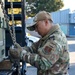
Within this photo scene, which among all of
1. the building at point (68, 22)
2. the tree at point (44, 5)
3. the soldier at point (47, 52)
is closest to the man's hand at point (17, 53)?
the soldier at point (47, 52)

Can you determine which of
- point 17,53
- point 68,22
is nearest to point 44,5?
point 68,22

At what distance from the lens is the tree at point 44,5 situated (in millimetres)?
63625

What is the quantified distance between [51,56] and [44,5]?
60894 mm

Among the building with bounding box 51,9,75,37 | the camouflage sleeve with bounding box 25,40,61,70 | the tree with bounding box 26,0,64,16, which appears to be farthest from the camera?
the tree with bounding box 26,0,64,16

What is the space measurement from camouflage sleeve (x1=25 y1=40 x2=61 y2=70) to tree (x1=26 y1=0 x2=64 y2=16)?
5986 centimetres

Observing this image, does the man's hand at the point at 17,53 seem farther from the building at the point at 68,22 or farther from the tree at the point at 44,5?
the tree at the point at 44,5

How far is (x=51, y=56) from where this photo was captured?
3.09 meters

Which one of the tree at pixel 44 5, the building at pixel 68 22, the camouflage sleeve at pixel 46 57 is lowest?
Answer: the building at pixel 68 22

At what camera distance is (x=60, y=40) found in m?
3.20

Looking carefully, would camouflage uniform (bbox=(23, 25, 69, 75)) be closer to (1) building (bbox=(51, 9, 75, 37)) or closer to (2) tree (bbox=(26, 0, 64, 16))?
(1) building (bbox=(51, 9, 75, 37))

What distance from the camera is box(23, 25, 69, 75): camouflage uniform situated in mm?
3088

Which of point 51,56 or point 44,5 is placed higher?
point 51,56

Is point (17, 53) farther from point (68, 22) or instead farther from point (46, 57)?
point (68, 22)

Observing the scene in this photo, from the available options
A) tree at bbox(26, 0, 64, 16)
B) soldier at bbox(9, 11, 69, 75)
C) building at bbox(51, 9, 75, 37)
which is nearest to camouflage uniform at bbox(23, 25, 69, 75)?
soldier at bbox(9, 11, 69, 75)
